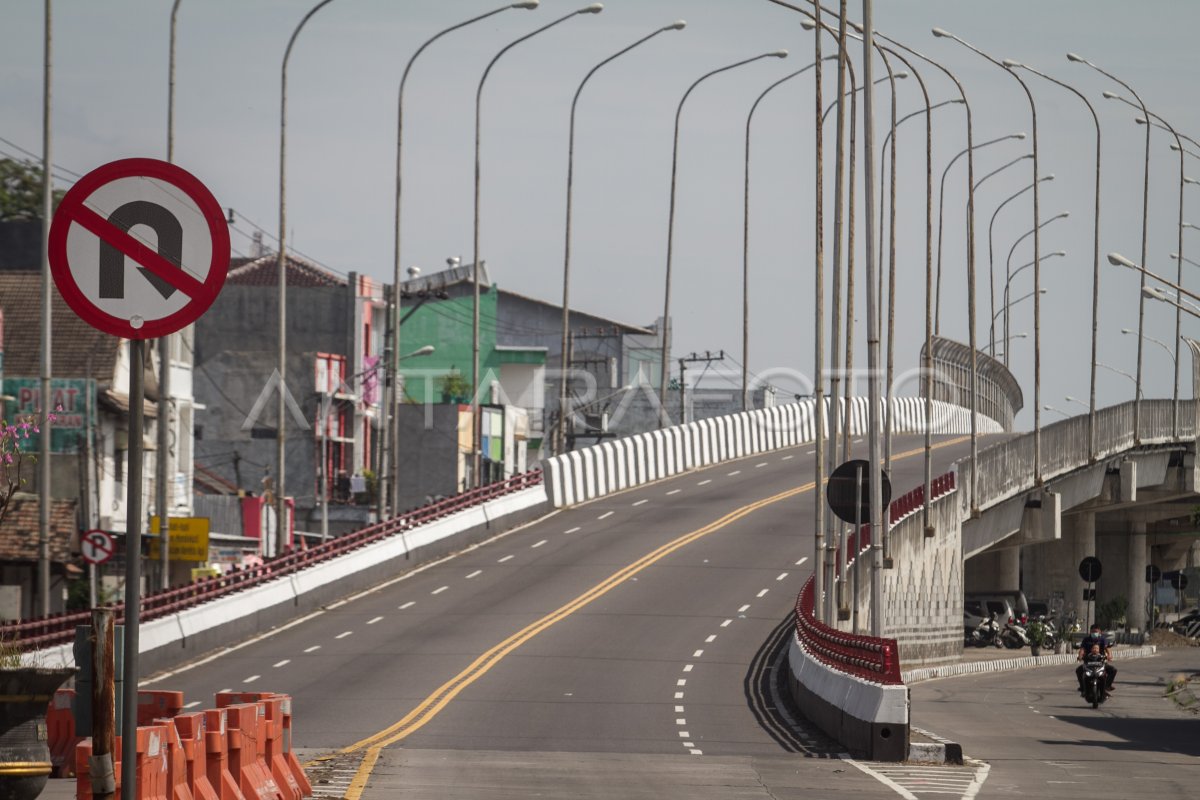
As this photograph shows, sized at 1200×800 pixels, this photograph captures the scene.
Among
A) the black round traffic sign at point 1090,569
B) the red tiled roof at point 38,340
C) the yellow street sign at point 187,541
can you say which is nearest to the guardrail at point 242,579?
the yellow street sign at point 187,541

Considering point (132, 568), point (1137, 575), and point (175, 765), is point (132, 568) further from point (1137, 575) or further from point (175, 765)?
point (1137, 575)

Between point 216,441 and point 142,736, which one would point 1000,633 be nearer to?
point 216,441

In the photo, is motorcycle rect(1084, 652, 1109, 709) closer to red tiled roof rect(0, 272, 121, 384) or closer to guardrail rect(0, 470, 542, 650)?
Result: guardrail rect(0, 470, 542, 650)

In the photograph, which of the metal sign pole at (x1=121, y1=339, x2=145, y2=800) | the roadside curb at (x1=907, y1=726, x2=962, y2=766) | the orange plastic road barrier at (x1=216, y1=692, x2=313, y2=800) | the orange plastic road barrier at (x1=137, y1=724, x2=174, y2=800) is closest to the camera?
the metal sign pole at (x1=121, y1=339, x2=145, y2=800)

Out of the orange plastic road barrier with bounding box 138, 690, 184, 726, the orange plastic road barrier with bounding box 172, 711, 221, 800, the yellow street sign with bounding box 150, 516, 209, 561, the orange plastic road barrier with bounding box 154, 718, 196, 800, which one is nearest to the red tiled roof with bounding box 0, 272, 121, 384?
the yellow street sign with bounding box 150, 516, 209, 561

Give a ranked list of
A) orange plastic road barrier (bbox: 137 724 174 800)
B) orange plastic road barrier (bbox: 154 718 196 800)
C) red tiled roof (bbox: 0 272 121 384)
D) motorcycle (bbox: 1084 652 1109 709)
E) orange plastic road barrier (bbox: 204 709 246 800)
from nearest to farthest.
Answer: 1. orange plastic road barrier (bbox: 137 724 174 800)
2. orange plastic road barrier (bbox: 154 718 196 800)
3. orange plastic road barrier (bbox: 204 709 246 800)
4. motorcycle (bbox: 1084 652 1109 709)
5. red tiled roof (bbox: 0 272 121 384)

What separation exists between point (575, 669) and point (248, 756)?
60.3 ft

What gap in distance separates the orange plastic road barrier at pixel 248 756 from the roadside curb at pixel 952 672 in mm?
8508

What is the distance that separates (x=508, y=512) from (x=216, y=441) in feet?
103

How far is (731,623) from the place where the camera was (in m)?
39.6

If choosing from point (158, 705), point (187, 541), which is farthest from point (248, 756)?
point (187, 541)

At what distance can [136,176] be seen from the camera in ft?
23.9

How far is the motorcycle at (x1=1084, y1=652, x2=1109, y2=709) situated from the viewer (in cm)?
3634

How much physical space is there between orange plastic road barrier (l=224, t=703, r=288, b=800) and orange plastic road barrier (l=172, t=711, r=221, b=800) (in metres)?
0.79
